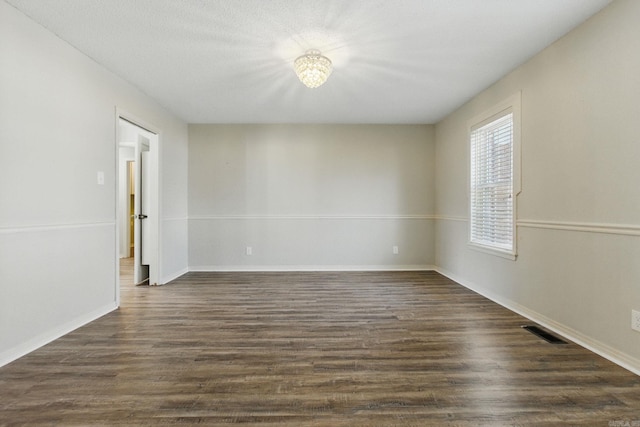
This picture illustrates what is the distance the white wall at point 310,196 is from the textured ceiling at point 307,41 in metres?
1.16

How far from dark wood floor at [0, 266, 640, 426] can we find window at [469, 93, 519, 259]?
2.86 feet

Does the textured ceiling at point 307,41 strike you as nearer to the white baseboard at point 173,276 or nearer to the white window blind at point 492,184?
the white window blind at point 492,184

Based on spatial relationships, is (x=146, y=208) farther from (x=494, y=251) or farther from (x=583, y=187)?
(x=583, y=187)

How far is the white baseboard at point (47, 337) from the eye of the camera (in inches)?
76.7

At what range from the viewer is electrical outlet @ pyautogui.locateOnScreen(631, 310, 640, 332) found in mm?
1841

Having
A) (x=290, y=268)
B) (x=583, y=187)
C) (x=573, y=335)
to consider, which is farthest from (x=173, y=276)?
(x=583, y=187)

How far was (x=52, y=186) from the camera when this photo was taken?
2.31 metres

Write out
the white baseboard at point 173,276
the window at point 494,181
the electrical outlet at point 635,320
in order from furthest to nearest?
the white baseboard at point 173,276, the window at point 494,181, the electrical outlet at point 635,320

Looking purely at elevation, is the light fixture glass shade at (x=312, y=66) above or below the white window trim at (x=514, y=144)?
above

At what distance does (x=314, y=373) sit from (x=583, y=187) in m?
2.42

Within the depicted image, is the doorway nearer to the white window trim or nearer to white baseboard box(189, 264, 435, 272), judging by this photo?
white baseboard box(189, 264, 435, 272)

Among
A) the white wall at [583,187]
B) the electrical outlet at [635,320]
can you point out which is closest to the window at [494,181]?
the white wall at [583,187]

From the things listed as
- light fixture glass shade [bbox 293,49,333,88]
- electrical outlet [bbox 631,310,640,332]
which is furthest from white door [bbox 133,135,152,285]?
electrical outlet [bbox 631,310,640,332]

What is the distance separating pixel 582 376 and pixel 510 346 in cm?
44
